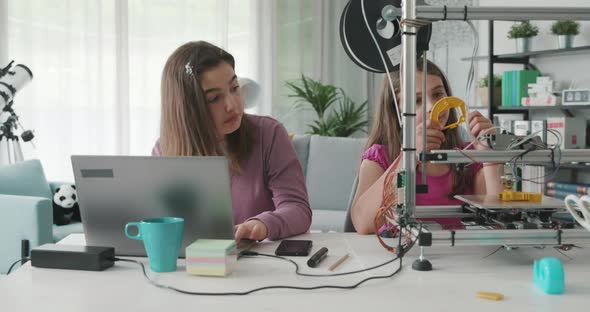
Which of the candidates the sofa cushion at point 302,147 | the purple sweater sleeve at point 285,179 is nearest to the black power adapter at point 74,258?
the purple sweater sleeve at point 285,179

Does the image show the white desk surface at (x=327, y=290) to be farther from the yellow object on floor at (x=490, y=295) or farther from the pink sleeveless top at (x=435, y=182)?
the pink sleeveless top at (x=435, y=182)

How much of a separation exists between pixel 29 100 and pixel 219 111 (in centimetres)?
324

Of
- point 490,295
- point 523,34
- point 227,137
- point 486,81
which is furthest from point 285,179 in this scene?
point 486,81

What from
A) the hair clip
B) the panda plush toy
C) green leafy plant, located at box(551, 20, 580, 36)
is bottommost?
the panda plush toy

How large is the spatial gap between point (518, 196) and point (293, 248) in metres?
0.44

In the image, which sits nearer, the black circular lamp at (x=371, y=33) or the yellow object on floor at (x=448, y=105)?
the yellow object on floor at (x=448, y=105)

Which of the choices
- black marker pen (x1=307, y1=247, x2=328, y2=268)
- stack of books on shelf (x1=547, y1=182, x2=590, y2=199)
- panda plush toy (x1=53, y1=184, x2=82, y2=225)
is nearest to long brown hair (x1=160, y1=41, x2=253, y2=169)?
black marker pen (x1=307, y1=247, x2=328, y2=268)

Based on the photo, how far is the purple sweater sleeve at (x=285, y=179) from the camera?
1337mm

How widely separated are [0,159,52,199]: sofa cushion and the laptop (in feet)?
6.40

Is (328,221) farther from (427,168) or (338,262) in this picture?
(338,262)

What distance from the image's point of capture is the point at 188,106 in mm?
1370

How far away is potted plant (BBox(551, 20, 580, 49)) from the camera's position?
3.49 meters

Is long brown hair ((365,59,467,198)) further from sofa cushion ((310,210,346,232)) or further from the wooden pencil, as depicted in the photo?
sofa cushion ((310,210,346,232))

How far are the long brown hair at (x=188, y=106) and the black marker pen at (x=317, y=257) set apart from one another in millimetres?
462
